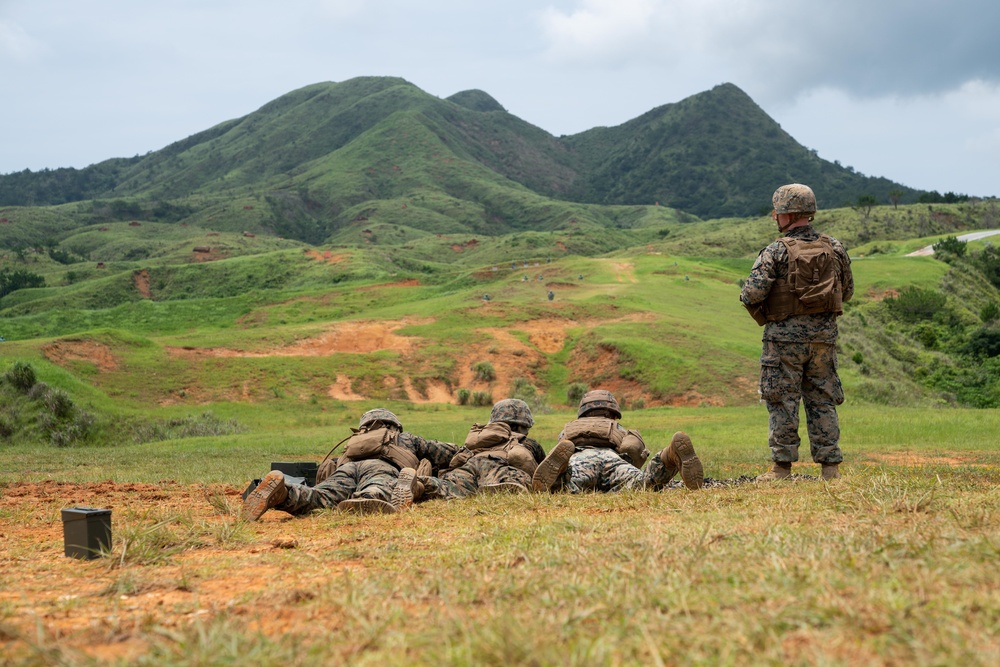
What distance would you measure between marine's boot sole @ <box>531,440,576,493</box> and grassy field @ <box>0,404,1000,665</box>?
47 centimetres

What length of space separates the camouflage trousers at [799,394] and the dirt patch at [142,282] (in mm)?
58422

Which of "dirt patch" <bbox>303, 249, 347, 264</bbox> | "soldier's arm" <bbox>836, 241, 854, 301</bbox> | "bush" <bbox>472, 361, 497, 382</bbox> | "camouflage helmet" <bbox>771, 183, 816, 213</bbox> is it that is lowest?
"bush" <bbox>472, 361, 497, 382</bbox>

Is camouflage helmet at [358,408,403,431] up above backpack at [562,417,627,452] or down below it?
above

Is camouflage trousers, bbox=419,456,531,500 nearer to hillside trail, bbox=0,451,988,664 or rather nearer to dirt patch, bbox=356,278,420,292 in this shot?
hillside trail, bbox=0,451,988,664

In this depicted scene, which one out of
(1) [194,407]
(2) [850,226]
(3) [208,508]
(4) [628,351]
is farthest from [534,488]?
(2) [850,226]

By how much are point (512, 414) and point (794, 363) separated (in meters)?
2.94

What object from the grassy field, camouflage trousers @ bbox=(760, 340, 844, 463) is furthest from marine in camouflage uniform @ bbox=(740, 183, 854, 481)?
the grassy field

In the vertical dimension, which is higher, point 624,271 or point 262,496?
point 624,271

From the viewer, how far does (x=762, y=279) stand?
812 centimetres

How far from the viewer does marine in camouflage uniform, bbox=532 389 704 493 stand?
23.7ft

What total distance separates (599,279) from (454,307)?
9.86 m

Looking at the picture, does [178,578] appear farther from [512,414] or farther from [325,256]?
[325,256]

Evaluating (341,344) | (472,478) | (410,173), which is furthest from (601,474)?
(410,173)

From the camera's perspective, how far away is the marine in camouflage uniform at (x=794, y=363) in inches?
319
